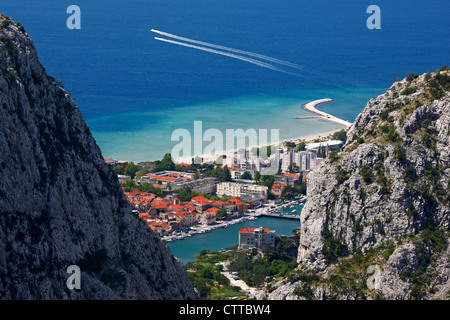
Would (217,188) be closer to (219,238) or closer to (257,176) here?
(257,176)

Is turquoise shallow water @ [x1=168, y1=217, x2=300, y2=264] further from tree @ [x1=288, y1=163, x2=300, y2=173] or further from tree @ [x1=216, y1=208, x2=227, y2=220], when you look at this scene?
tree @ [x1=288, y1=163, x2=300, y2=173]

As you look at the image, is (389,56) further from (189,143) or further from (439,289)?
(439,289)

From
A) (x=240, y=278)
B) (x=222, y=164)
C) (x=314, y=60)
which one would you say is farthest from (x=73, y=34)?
(x=240, y=278)

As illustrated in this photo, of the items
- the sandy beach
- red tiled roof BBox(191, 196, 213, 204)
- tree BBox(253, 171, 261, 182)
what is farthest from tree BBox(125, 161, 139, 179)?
tree BBox(253, 171, 261, 182)

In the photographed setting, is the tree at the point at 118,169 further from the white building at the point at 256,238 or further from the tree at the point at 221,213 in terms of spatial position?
the white building at the point at 256,238
